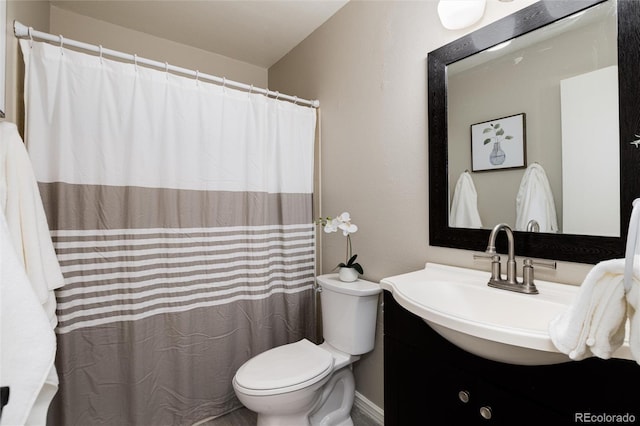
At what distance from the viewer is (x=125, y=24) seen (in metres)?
2.15

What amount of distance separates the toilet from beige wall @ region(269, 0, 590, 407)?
18 centimetres

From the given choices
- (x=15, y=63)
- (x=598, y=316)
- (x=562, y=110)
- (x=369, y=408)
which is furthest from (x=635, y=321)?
(x=15, y=63)

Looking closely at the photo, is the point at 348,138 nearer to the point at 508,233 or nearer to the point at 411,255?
the point at 411,255

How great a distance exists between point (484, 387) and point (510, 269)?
17.1 inches

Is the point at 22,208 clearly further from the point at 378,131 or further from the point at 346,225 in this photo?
the point at 378,131

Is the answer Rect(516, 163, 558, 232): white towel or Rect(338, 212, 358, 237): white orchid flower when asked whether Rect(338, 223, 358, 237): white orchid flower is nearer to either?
Rect(338, 212, 358, 237): white orchid flower

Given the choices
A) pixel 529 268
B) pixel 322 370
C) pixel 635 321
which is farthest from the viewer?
pixel 322 370

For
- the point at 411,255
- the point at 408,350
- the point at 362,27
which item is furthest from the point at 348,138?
the point at 408,350

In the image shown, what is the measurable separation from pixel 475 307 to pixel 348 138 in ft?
4.05

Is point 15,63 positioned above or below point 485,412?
above

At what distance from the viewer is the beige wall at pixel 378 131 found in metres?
1.52

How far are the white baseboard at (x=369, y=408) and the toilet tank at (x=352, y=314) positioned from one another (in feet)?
1.26

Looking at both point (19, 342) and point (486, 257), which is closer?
point (19, 342)

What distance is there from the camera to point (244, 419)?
1.80m
